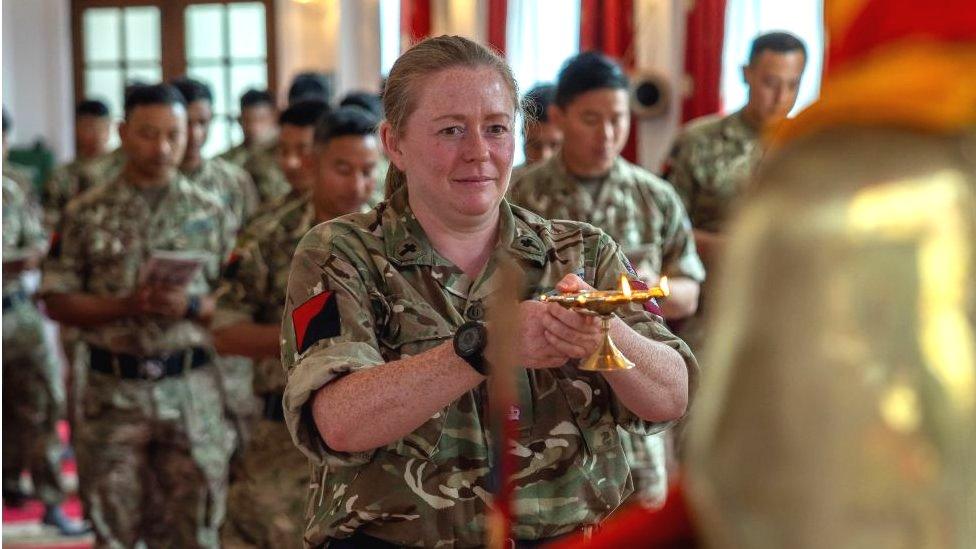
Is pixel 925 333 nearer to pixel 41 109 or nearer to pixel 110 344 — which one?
pixel 110 344

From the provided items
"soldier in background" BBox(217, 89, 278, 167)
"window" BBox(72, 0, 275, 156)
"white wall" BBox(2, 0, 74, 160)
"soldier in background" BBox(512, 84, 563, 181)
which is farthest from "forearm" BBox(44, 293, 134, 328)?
"white wall" BBox(2, 0, 74, 160)

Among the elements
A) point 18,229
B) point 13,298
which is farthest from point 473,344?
point 13,298

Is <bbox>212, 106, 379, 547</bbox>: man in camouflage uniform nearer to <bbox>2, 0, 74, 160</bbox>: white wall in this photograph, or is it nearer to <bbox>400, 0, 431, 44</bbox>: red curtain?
<bbox>400, 0, 431, 44</bbox>: red curtain

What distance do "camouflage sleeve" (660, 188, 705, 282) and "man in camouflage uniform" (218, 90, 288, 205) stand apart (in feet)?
8.84

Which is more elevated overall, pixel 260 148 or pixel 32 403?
pixel 260 148

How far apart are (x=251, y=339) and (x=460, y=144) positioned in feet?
5.05

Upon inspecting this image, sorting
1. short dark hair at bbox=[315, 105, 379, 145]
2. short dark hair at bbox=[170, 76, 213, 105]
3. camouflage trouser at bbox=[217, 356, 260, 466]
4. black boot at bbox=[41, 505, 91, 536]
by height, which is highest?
short dark hair at bbox=[315, 105, 379, 145]

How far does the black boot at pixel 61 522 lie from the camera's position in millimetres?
6113

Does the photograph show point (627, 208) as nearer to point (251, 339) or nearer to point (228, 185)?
point (251, 339)

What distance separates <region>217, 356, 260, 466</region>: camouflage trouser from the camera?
16.6 feet

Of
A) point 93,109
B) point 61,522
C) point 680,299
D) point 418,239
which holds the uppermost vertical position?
point 418,239

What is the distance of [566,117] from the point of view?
444 cm

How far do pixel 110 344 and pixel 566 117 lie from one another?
1.57m

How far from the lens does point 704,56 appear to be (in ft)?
27.1
